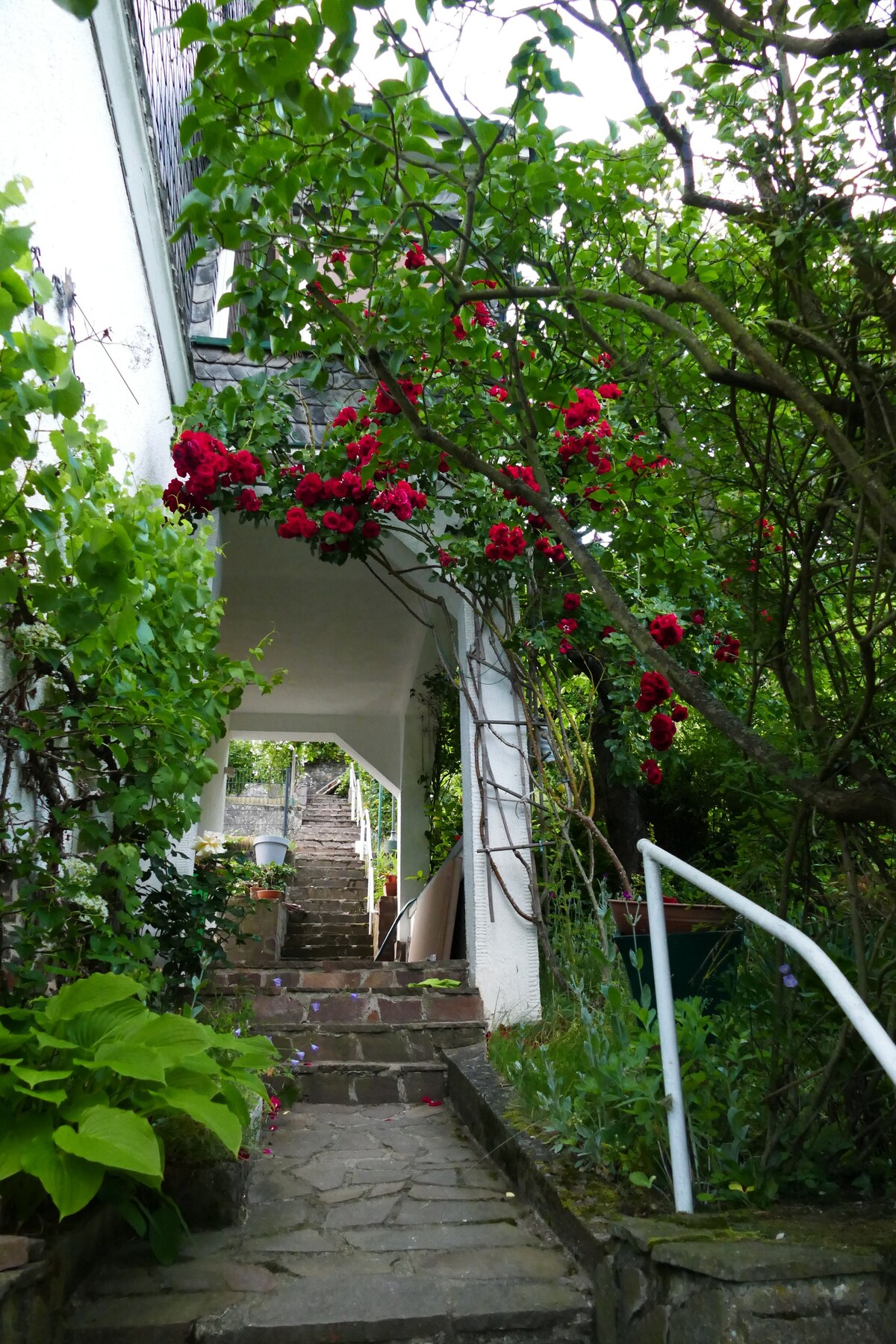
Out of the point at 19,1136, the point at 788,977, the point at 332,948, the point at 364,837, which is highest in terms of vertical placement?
the point at 364,837

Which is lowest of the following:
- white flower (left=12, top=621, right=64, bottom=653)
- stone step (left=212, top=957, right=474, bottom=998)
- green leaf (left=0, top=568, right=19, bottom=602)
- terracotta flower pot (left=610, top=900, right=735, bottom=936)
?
stone step (left=212, top=957, right=474, bottom=998)

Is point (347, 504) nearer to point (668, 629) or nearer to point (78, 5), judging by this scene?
point (668, 629)

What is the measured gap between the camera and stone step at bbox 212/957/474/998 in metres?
4.14

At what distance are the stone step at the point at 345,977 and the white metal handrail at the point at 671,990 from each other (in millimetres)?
2378

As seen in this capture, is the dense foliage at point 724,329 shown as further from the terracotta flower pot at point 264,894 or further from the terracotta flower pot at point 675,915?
the terracotta flower pot at point 264,894

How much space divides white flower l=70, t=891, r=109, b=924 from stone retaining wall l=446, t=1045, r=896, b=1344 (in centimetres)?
127

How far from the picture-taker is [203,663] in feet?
8.74

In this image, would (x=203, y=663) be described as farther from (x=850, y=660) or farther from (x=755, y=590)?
(x=850, y=660)

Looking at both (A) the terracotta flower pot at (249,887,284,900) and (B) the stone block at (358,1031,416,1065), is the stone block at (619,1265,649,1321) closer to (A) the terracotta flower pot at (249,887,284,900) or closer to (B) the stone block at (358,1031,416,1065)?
(B) the stone block at (358,1031,416,1065)

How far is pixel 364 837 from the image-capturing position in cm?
1373

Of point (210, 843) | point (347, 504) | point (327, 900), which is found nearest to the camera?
point (347, 504)

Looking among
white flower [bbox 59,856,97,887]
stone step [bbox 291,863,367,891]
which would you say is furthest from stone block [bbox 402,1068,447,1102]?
stone step [bbox 291,863,367,891]

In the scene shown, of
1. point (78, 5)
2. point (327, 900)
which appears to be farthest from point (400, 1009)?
point (327, 900)

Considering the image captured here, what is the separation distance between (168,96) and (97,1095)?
401 cm
